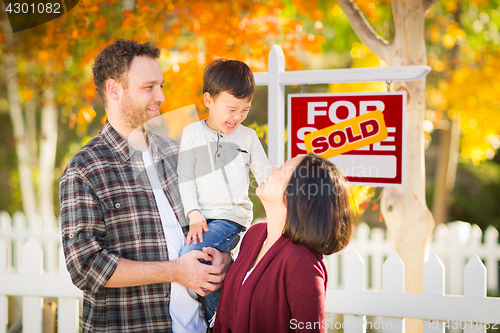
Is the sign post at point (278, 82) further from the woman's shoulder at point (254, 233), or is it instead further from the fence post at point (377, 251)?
the fence post at point (377, 251)

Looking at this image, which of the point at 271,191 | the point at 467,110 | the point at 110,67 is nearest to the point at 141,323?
the point at 271,191

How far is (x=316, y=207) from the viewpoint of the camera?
1.64 m

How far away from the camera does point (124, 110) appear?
1.98 meters

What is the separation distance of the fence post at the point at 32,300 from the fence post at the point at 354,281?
2269 millimetres

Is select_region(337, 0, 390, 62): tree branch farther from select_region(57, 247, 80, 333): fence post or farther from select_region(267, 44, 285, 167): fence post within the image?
select_region(57, 247, 80, 333): fence post

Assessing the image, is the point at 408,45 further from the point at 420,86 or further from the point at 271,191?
the point at 271,191

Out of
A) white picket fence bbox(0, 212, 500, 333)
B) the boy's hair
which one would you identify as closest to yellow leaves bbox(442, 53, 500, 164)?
white picket fence bbox(0, 212, 500, 333)

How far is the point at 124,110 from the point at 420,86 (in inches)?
83.1

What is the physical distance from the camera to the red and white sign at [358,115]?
2.37m

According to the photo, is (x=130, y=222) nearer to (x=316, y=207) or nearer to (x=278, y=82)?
(x=316, y=207)

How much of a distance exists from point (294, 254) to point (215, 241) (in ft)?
1.55

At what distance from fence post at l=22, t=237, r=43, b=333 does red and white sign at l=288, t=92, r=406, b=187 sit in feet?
6.94

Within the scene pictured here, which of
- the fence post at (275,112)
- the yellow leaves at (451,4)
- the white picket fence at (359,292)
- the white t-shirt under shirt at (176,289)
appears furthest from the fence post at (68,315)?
the yellow leaves at (451,4)

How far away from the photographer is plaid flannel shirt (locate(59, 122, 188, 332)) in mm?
1699
